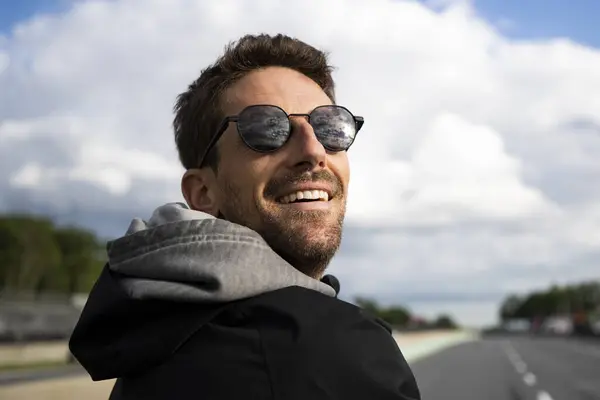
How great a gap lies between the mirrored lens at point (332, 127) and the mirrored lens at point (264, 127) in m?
0.09

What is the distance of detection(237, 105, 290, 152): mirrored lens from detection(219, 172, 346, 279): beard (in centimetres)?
10

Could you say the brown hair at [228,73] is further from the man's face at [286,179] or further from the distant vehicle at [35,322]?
the distant vehicle at [35,322]

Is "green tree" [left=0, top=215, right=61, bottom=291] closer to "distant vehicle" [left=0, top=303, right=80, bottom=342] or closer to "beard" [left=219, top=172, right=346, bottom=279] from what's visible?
"distant vehicle" [left=0, top=303, right=80, bottom=342]

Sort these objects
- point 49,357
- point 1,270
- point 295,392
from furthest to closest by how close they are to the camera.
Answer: point 1,270, point 49,357, point 295,392

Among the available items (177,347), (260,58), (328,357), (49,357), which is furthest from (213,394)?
(49,357)

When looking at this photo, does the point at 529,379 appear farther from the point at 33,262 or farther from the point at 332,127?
the point at 33,262

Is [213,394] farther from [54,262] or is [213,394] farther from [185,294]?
[54,262]

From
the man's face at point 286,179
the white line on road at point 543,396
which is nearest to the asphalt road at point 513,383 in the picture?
the white line on road at point 543,396

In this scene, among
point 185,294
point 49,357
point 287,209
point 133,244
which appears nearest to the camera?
point 185,294

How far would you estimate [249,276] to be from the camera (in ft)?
5.40

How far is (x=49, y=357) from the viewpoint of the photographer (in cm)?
4272

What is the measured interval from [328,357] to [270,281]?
22 cm

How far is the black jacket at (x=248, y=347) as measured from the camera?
1525 mm

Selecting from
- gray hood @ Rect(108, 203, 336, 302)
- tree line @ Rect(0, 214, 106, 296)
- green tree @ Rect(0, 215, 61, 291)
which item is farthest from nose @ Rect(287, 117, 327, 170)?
green tree @ Rect(0, 215, 61, 291)
